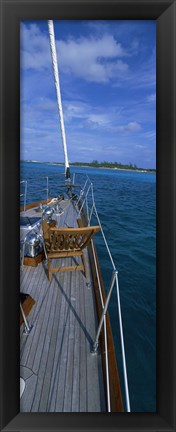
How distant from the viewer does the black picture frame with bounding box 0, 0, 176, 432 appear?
760mm

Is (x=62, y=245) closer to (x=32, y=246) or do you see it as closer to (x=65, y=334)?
(x=32, y=246)

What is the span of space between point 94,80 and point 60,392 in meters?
2.24

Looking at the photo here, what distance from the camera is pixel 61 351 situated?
1.33 m

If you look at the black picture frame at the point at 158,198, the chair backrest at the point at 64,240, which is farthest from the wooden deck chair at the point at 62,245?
the black picture frame at the point at 158,198

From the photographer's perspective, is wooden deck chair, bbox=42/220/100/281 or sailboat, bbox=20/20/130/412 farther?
wooden deck chair, bbox=42/220/100/281

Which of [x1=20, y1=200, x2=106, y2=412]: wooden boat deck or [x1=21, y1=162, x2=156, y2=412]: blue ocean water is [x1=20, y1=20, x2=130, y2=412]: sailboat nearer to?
[x1=20, y1=200, x2=106, y2=412]: wooden boat deck

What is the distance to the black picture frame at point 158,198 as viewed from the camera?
0.76 meters

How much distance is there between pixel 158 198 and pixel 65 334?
3.67ft

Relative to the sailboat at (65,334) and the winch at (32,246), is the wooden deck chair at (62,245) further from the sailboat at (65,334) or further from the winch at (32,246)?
the winch at (32,246)

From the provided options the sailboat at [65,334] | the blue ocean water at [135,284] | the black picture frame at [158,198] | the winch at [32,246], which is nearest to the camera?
the black picture frame at [158,198]

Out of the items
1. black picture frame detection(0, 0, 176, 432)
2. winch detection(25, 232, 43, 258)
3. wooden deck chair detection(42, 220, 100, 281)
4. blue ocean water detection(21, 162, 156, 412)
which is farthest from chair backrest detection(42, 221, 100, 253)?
black picture frame detection(0, 0, 176, 432)

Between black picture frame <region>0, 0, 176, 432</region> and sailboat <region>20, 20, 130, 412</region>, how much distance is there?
0.24 feet

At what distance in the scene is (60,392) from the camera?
3.64 ft

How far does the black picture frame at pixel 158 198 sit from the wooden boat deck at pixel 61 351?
0.10 meters
